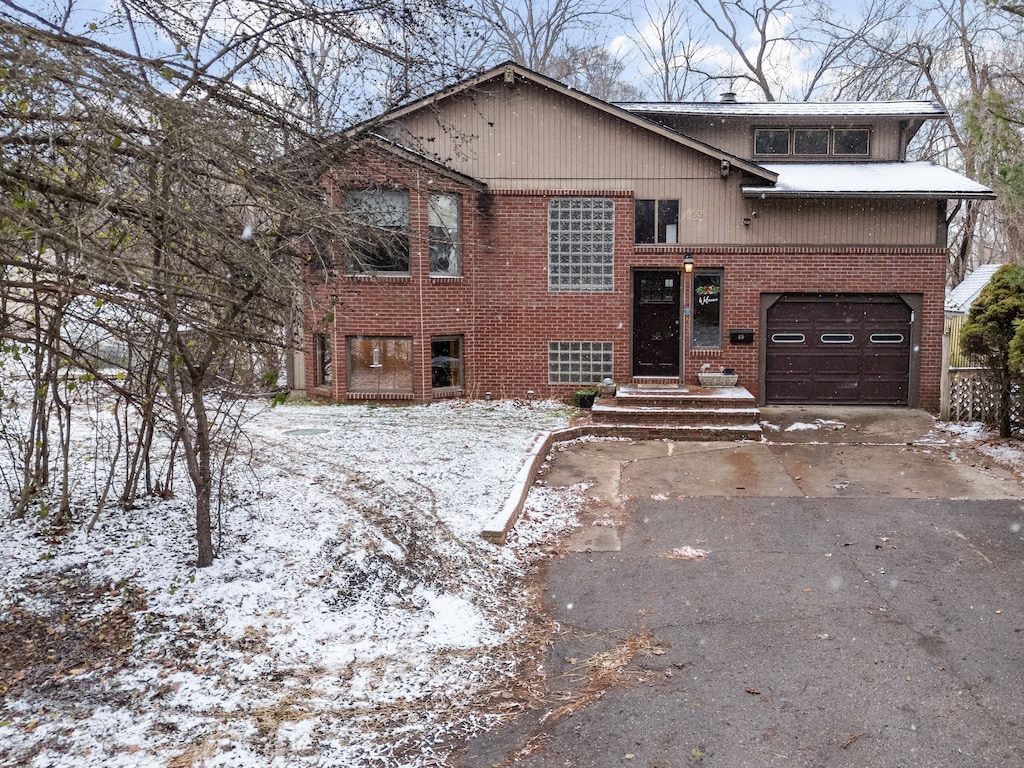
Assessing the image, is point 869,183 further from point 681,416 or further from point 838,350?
point 681,416

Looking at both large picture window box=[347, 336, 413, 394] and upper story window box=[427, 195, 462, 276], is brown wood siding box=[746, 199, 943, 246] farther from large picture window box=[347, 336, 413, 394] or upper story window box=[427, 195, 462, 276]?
large picture window box=[347, 336, 413, 394]

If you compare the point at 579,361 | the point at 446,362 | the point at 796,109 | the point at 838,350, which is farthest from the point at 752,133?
the point at 446,362

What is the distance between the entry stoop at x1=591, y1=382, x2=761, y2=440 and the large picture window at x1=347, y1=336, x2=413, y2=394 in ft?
12.4

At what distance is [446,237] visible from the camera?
45.9 feet

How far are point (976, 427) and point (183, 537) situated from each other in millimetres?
12630

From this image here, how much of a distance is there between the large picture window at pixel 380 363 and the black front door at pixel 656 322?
4.62 metres

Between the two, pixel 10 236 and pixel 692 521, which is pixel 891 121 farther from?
pixel 10 236

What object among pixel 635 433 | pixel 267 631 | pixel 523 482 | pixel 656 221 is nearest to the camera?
pixel 267 631

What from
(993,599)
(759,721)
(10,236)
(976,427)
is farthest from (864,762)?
(976,427)

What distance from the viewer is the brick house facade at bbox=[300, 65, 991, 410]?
14117mm

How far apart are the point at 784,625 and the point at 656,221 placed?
1065 centimetres

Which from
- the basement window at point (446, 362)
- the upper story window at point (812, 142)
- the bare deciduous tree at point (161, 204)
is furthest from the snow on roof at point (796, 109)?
the bare deciduous tree at point (161, 204)

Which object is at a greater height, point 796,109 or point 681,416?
point 796,109

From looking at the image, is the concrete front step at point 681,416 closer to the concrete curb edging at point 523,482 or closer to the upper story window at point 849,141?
the concrete curb edging at point 523,482
